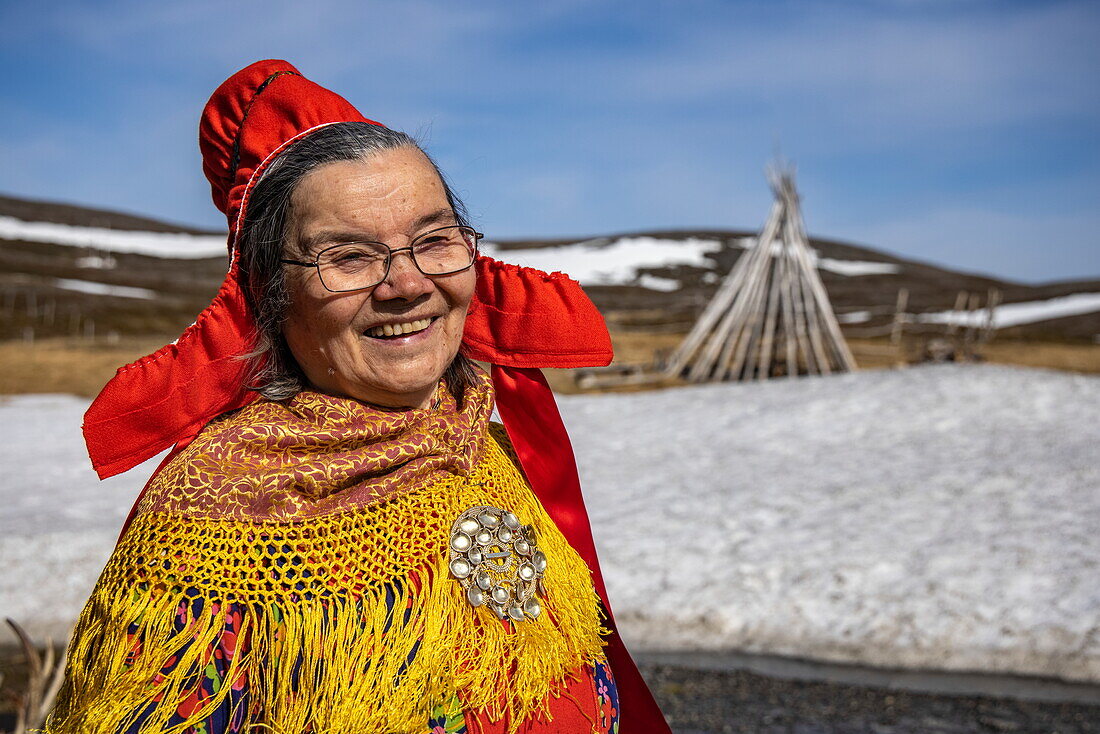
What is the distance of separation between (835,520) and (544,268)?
38.5 metres

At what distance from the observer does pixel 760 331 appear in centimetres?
1302

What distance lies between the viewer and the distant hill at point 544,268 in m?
27.2

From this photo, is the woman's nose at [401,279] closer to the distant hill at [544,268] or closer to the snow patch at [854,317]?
the distant hill at [544,268]

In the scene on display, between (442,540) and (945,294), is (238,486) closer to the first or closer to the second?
(442,540)

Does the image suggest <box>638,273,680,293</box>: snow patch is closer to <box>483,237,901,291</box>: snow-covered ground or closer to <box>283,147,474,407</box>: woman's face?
<box>483,237,901,291</box>: snow-covered ground

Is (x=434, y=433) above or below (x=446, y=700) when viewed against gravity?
above

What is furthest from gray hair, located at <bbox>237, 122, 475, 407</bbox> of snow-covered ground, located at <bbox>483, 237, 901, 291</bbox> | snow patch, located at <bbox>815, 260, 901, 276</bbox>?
snow patch, located at <bbox>815, 260, 901, 276</bbox>

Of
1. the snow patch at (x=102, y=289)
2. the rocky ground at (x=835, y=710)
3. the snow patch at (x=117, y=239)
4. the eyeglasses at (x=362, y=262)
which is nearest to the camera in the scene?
the eyeglasses at (x=362, y=262)

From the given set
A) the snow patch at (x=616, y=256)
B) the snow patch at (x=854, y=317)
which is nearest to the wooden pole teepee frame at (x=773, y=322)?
the snow patch at (x=854, y=317)

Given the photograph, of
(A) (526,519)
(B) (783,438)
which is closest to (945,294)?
(B) (783,438)

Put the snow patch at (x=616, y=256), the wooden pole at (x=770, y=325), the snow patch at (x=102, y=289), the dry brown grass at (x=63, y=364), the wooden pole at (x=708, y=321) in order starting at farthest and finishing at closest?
1. the snow patch at (x=616, y=256)
2. the snow patch at (x=102, y=289)
3. the dry brown grass at (x=63, y=364)
4. the wooden pole at (x=708, y=321)
5. the wooden pole at (x=770, y=325)

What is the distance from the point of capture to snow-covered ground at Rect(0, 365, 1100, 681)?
4.36 meters

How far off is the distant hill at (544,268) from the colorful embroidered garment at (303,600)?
2251 centimetres

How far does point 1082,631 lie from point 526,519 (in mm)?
3711
